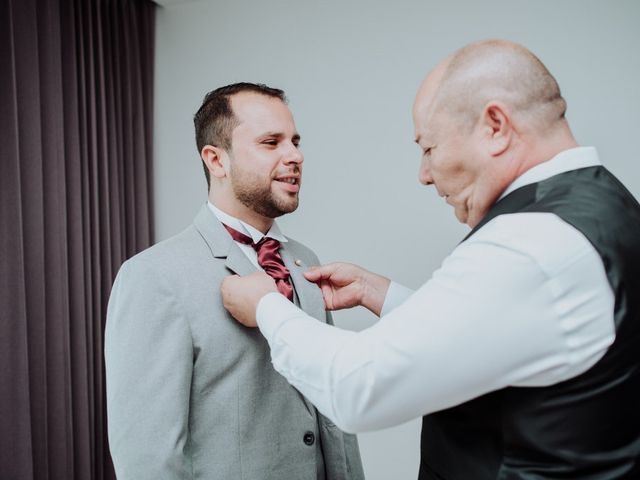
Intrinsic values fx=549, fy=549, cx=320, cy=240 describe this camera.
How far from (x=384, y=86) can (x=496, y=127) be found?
69.5 inches

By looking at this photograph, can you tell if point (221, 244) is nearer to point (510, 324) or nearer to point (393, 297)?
point (393, 297)

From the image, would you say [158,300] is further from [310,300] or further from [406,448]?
[406,448]

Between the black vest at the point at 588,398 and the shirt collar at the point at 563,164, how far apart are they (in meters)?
0.02

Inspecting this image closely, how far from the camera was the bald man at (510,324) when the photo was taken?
891 mm

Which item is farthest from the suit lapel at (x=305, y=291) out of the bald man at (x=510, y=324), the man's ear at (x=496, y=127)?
the man's ear at (x=496, y=127)

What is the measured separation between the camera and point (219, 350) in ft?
4.65

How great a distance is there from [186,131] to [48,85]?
849mm

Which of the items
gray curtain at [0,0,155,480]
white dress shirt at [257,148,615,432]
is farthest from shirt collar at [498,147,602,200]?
gray curtain at [0,0,155,480]

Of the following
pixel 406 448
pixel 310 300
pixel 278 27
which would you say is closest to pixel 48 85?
pixel 278 27

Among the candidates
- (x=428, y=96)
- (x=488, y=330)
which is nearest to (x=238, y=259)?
(x=428, y=96)

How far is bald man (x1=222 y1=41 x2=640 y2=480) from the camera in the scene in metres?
0.89

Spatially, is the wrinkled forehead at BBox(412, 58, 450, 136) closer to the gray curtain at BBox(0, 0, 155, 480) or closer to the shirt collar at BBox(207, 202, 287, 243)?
the shirt collar at BBox(207, 202, 287, 243)

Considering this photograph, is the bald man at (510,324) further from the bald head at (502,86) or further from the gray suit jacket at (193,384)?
the gray suit jacket at (193,384)

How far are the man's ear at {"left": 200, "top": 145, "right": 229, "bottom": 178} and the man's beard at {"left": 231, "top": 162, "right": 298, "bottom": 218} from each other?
0.13ft
